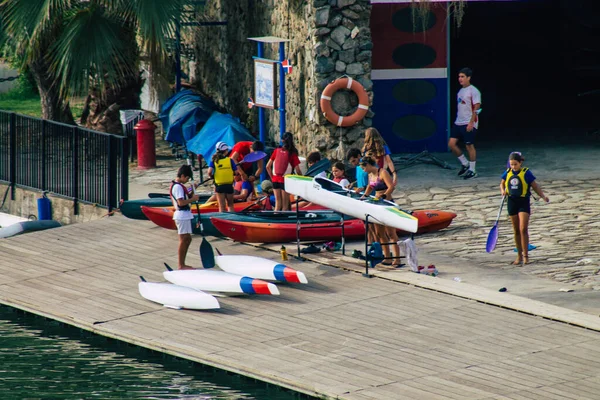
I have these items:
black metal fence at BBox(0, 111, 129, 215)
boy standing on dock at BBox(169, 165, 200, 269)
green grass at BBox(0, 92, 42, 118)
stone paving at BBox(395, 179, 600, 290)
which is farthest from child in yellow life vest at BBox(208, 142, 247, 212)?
green grass at BBox(0, 92, 42, 118)

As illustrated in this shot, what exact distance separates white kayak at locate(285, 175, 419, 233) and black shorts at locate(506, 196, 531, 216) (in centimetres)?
133

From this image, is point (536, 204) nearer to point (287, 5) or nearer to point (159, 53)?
point (287, 5)

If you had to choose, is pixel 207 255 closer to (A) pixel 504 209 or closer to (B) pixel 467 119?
(A) pixel 504 209

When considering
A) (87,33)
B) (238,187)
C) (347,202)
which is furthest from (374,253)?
(87,33)

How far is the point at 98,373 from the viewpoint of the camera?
12508 mm

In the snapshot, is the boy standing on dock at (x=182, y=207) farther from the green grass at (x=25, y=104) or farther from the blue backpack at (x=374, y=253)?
the green grass at (x=25, y=104)

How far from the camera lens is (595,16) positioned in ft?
85.5

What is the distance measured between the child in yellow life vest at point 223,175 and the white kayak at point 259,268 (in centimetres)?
237

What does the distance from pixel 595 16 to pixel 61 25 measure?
12415 millimetres

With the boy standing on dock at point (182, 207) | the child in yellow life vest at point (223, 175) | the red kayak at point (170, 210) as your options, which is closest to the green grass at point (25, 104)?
the red kayak at point (170, 210)

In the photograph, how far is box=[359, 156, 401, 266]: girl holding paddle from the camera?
15.4m

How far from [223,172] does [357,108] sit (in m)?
4.25

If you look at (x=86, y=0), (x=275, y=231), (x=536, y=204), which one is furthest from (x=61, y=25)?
(x=536, y=204)

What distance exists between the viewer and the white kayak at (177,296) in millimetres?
13859
